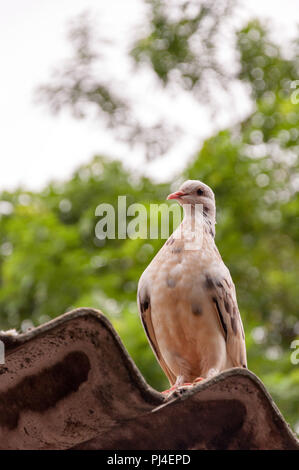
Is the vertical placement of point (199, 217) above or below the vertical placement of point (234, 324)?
above

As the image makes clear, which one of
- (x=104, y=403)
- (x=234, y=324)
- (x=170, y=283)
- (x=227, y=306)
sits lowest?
(x=104, y=403)

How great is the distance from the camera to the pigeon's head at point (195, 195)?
469 centimetres

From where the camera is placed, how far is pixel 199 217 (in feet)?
15.3

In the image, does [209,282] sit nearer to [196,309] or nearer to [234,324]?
[196,309]

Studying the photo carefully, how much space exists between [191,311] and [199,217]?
0.83m

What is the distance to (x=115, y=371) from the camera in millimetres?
2705

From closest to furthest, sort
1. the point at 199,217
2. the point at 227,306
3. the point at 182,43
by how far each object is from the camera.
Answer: the point at 227,306
the point at 199,217
the point at 182,43

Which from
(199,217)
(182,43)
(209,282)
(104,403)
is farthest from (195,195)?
(182,43)

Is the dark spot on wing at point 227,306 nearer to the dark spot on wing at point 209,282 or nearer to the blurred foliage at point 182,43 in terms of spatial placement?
the dark spot on wing at point 209,282

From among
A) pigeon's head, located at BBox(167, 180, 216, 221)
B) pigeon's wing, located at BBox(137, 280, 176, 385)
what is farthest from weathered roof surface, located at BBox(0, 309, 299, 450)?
pigeon's head, located at BBox(167, 180, 216, 221)

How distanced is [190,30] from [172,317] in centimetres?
1480

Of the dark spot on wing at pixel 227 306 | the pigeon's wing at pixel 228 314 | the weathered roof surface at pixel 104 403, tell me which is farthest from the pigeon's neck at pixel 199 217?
the weathered roof surface at pixel 104 403

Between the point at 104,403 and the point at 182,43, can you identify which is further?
the point at 182,43

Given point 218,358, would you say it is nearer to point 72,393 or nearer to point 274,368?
point 72,393
